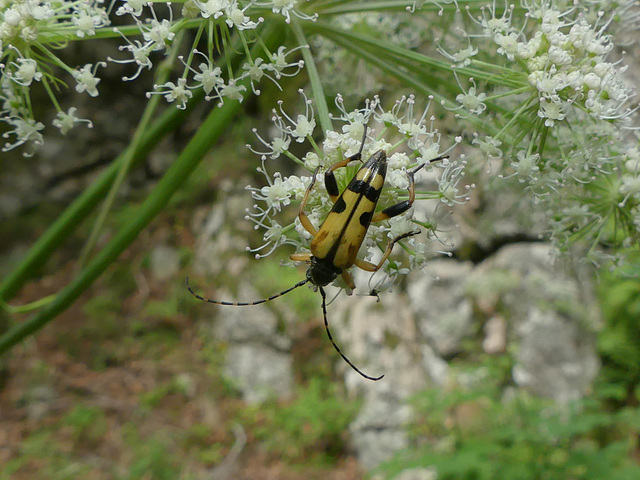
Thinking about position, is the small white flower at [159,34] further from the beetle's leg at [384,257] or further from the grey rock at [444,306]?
the grey rock at [444,306]

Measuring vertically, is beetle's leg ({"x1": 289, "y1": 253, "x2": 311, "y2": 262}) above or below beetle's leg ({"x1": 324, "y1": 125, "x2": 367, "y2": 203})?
below

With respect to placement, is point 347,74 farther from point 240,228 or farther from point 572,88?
point 240,228

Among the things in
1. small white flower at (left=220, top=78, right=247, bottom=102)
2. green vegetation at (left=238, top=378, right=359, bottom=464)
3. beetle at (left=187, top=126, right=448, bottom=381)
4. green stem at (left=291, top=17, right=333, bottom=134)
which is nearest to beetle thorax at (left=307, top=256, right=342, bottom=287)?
beetle at (left=187, top=126, right=448, bottom=381)

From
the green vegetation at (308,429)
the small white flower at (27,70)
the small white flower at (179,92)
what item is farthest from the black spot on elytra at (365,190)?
the green vegetation at (308,429)

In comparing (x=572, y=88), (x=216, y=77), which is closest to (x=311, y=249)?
(x=216, y=77)

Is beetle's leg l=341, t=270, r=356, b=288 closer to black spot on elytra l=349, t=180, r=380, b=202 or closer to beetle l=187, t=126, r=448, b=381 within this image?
beetle l=187, t=126, r=448, b=381

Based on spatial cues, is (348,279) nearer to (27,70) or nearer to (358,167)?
(358,167)
